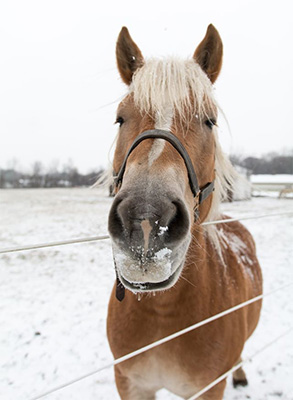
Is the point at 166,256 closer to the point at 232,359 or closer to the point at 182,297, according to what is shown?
the point at 182,297

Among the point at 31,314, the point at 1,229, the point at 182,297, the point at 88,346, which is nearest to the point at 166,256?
the point at 182,297

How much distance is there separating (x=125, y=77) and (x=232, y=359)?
2.31 meters

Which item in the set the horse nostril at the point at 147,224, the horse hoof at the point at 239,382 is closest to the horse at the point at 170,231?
the horse nostril at the point at 147,224

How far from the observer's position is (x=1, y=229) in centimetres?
1053

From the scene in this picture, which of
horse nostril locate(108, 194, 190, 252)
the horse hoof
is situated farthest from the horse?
the horse hoof

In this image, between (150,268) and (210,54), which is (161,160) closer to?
(150,268)

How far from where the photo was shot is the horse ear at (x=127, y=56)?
1.88 m

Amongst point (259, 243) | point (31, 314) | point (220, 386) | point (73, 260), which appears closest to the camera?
point (220, 386)

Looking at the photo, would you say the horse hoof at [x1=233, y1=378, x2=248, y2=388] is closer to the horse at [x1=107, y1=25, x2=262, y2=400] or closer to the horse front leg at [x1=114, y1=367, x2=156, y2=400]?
the horse at [x1=107, y1=25, x2=262, y2=400]

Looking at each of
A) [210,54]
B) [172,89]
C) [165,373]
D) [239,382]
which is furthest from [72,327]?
[210,54]

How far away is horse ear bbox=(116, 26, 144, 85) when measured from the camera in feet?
6.18

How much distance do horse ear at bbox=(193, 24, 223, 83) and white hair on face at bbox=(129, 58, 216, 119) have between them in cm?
21

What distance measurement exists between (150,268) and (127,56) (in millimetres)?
1658

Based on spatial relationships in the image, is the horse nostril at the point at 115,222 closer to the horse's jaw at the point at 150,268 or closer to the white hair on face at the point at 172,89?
the horse's jaw at the point at 150,268
